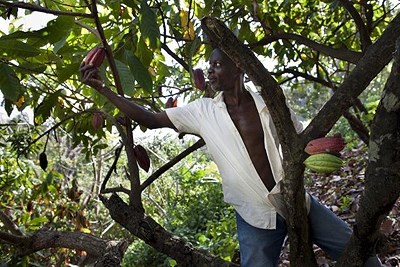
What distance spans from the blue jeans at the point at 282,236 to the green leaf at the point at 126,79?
1.79 feet

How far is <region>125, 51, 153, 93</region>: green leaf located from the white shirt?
0.17m

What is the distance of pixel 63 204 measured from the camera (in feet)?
13.6

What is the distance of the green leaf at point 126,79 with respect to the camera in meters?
1.50

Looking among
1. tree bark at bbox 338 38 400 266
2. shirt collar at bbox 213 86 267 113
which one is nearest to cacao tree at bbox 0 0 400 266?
tree bark at bbox 338 38 400 266

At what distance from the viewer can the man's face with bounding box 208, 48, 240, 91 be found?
1533 mm

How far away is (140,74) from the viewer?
1.51 m

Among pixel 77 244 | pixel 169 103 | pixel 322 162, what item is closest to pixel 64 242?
pixel 77 244

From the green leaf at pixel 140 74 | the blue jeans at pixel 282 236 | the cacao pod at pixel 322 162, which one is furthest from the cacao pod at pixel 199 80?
the cacao pod at pixel 322 162

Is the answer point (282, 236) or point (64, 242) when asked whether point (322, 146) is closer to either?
point (282, 236)

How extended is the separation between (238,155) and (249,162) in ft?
0.14

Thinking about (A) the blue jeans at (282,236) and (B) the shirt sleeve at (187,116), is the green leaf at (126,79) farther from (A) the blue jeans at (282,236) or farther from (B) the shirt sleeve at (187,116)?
(A) the blue jeans at (282,236)

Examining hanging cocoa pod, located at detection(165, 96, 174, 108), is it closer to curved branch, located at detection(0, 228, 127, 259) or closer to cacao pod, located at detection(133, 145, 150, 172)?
cacao pod, located at detection(133, 145, 150, 172)

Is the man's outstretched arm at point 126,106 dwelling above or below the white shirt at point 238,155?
above

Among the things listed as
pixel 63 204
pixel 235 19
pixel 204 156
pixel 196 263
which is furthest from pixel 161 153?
pixel 196 263
